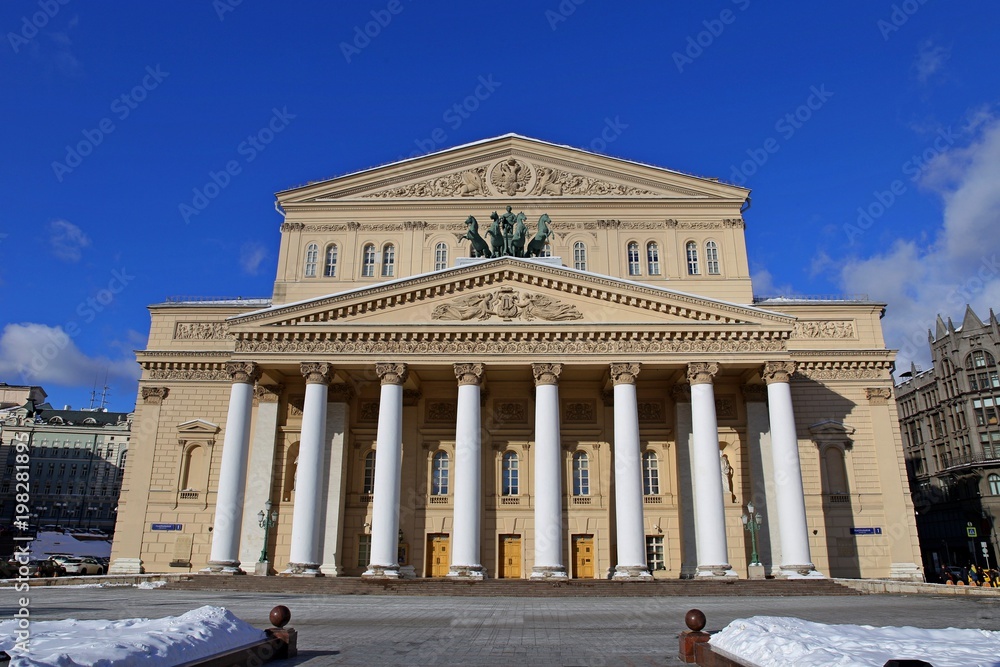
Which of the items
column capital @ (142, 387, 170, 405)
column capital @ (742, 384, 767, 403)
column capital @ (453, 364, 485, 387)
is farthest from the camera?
column capital @ (142, 387, 170, 405)

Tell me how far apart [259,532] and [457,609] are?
1465 cm

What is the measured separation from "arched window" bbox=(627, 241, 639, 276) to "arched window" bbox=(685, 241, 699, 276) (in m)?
2.61

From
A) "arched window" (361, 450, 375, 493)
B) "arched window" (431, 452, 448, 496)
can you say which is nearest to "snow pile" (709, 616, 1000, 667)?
"arched window" (431, 452, 448, 496)

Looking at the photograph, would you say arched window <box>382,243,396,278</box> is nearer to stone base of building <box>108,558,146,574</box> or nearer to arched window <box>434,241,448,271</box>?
arched window <box>434,241,448,271</box>

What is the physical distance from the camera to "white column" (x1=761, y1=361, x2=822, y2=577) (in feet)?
91.1

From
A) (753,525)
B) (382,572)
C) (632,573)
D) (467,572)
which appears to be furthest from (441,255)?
(753,525)

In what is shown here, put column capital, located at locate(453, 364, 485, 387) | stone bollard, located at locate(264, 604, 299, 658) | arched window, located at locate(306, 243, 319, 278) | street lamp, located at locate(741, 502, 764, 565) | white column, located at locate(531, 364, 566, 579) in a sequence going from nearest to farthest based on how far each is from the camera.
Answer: stone bollard, located at locate(264, 604, 299, 658) < white column, located at locate(531, 364, 566, 579) < street lamp, located at locate(741, 502, 764, 565) < column capital, located at locate(453, 364, 485, 387) < arched window, located at locate(306, 243, 319, 278)

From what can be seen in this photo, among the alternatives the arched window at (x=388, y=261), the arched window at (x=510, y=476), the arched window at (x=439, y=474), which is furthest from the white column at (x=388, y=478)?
the arched window at (x=388, y=261)

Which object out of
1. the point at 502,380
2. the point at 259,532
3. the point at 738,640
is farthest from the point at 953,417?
the point at 738,640

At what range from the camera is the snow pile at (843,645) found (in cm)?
758

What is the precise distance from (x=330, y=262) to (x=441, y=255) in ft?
18.8

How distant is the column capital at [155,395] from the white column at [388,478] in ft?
39.3

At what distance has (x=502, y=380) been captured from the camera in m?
34.3

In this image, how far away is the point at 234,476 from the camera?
29.2m
